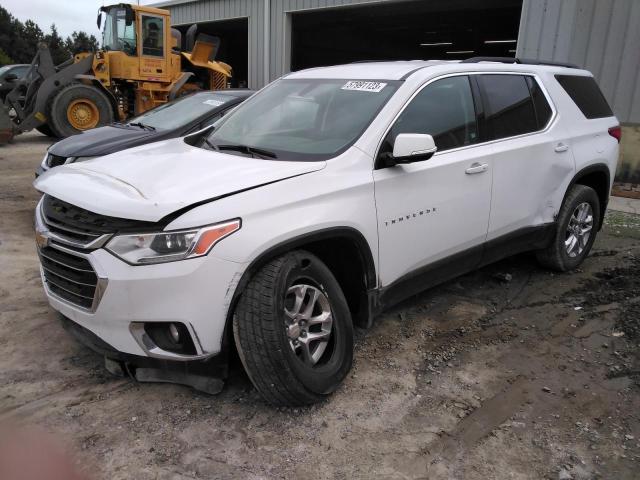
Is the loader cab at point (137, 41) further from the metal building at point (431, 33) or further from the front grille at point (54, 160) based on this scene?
the front grille at point (54, 160)

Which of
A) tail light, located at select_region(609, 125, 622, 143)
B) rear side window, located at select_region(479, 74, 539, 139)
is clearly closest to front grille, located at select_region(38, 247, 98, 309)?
rear side window, located at select_region(479, 74, 539, 139)

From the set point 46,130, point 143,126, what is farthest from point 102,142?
point 46,130

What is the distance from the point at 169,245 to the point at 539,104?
11.4 ft

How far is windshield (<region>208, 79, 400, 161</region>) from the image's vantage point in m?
3.40

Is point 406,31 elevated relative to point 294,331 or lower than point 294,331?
elevated

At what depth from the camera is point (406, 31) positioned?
22.9 meters

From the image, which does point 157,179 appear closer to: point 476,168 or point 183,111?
point 476,168

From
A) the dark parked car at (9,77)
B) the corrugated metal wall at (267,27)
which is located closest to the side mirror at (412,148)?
the corrugated metal wall at (267,27)

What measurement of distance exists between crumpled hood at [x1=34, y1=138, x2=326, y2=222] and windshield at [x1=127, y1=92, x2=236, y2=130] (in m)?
3.44

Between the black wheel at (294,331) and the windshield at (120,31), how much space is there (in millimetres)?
12815

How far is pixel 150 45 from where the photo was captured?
45.9 feet

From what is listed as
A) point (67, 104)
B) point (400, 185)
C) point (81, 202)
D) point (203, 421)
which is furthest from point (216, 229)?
point (67, 104)

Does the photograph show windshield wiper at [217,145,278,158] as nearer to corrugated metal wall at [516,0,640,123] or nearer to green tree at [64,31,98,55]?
corrugated metal wall at [516,0,640,123]

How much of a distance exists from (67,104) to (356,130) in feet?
39.5
